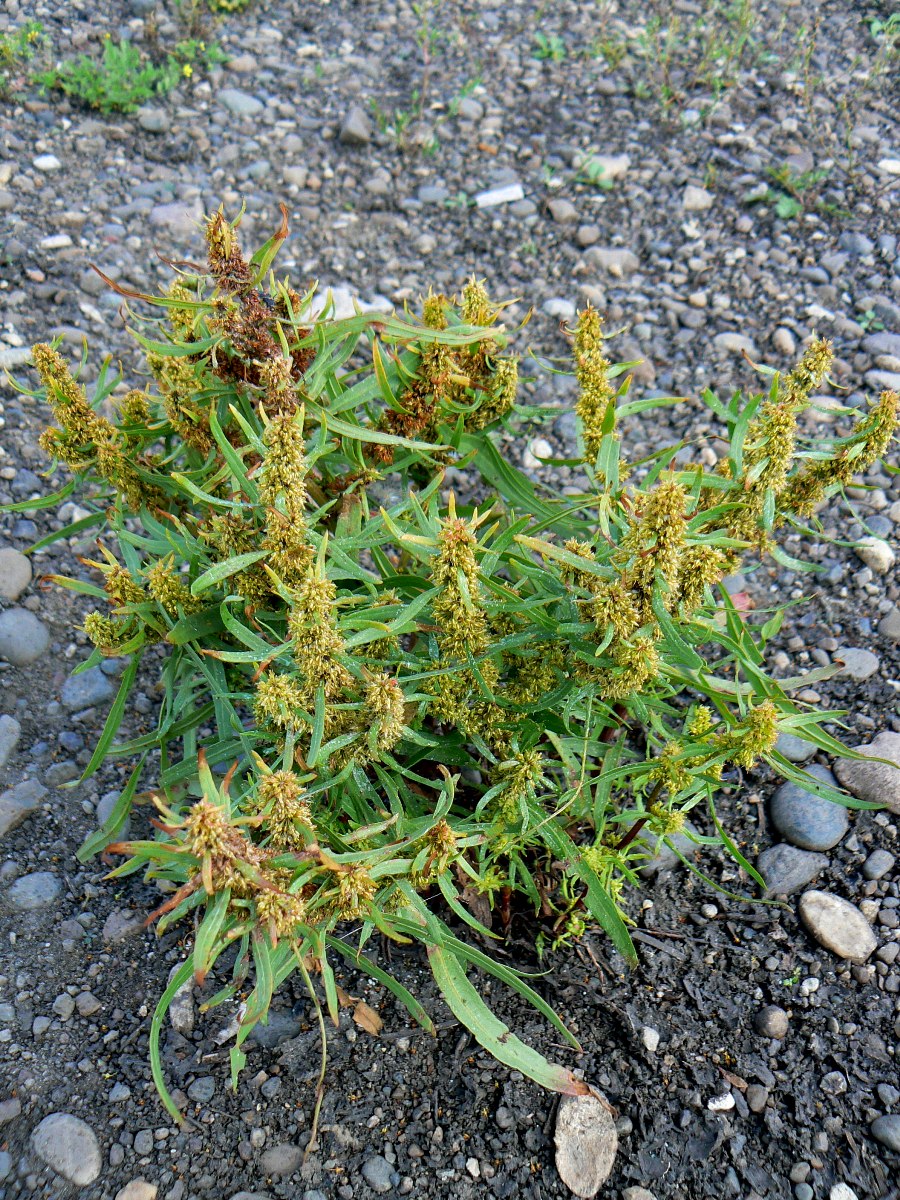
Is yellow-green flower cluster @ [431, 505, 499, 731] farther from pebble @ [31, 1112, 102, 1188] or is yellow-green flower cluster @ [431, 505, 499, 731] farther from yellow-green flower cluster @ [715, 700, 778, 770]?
pebble @ [31, 1112, 102, 1188]

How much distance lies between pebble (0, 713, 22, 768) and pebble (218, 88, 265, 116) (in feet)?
10.6

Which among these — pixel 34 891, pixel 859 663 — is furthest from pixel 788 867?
pixel 34 891

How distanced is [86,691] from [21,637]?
0.83ft

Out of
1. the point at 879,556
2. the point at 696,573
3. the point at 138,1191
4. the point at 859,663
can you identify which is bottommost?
the point at 138,1191

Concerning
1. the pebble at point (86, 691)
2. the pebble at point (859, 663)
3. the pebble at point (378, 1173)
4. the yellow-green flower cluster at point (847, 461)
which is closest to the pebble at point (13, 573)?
the pebble at point (86, 691)

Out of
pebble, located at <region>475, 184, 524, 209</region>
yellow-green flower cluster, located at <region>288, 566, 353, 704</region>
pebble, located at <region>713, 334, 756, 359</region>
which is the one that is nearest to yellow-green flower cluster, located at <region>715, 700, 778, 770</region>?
yellow-green flower cluster, located at <region>288, 566, 353, 704</region>

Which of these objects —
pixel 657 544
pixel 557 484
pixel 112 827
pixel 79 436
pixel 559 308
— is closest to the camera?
pixel 657 544

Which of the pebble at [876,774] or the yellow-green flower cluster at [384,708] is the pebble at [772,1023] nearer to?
the pebble at [876,774]

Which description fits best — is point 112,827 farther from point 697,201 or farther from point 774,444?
point 697,201

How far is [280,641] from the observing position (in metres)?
2.02

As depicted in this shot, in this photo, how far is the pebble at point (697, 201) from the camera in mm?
4355

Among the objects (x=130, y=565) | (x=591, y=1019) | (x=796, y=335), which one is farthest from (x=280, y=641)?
(x=796, y=335)

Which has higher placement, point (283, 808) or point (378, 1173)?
point (283, 808)

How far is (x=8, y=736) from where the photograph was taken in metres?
2.77
